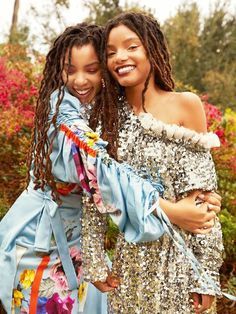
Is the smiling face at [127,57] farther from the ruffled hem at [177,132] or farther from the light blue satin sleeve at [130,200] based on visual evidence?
the light blue satin sleeve at [130,200]

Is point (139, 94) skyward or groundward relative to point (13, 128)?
skyward

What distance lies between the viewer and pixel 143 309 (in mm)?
1859

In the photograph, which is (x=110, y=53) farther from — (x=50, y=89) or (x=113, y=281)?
(x=113, y=281)

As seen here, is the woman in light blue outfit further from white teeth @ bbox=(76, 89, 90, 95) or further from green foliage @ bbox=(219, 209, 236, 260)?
green foliage @ bbox=(219, 209, 236, 260)

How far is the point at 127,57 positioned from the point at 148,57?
8cm

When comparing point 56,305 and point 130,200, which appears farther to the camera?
point 56,305

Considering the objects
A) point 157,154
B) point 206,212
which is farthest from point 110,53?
point 206,212

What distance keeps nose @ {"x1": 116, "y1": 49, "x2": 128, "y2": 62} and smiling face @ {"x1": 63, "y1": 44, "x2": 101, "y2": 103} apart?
15cm

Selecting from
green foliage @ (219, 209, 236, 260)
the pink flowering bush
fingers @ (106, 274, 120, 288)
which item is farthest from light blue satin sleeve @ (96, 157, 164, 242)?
green foliage @ (219, 209, 236, 260)

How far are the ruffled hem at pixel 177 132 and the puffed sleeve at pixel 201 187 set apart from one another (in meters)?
0.02

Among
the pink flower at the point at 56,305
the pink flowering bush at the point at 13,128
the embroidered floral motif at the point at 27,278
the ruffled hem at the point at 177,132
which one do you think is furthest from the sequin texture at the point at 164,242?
the pink flowering bush at the point at 13,128

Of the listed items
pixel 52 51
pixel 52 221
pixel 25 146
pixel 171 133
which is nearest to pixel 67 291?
pixel 52 221

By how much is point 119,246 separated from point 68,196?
27 cm

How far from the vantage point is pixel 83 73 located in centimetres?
194
